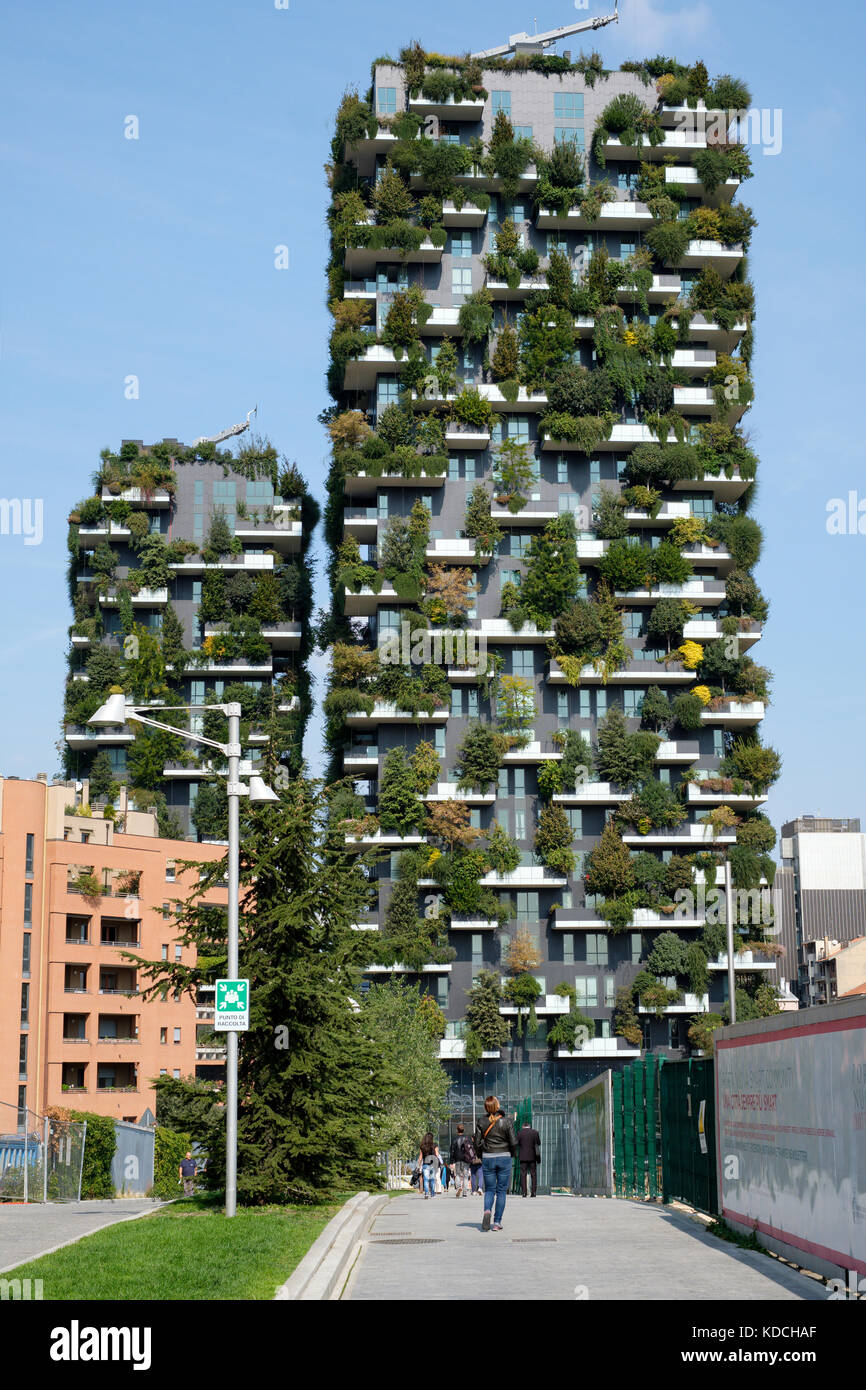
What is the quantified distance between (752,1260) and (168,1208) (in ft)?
37.4

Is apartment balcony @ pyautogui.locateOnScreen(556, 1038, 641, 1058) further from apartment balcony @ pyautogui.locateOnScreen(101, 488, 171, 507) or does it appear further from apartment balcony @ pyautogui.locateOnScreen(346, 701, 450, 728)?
apartment balcony @ pyautogui.locateOnScreen(101, 488, 171, 507)

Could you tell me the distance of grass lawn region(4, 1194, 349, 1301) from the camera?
14.1 m

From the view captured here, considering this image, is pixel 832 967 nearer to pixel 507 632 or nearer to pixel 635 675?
pixel 635 675

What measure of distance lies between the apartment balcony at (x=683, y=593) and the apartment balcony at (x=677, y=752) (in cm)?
805

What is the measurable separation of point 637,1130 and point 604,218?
226 feet

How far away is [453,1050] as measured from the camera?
80875 millimetres

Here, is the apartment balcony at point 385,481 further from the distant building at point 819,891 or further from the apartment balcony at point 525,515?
the distant building at point 819,891

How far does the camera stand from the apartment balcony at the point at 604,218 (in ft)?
295

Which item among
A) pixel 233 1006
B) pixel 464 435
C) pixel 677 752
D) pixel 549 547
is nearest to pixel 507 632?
pixel 549 547

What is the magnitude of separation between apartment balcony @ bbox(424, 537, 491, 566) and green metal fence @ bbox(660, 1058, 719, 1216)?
6032 cm

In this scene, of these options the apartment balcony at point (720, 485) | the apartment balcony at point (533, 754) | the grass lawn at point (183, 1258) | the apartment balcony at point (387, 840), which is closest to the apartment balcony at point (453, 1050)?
the apartment balcony at point (387, 840)
